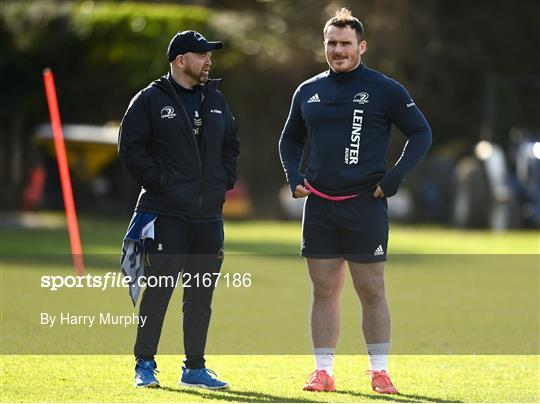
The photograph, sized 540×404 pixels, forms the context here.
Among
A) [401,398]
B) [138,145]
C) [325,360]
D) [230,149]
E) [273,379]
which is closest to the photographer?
[401,398]

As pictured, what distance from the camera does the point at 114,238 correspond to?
24.3 metres

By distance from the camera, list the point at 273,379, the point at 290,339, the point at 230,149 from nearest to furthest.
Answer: the point at 230,149, the point at 273,379, the point at 290,339

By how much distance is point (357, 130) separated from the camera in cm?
845

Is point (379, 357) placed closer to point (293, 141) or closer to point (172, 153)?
point (293, 141)

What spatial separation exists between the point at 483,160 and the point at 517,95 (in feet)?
31.0

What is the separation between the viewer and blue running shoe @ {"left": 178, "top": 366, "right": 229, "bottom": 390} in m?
8.62

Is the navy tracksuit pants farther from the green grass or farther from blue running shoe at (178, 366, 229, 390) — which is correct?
the green grass

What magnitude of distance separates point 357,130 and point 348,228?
1.84 ft

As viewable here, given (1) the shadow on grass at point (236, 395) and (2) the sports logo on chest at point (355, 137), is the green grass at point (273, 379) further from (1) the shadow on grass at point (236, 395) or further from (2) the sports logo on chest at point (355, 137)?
(2) the sports logo on chest at point (355, 137)

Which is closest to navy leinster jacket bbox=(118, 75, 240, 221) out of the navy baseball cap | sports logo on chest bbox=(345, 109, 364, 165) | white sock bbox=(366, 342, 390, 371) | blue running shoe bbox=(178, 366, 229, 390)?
the navy baseball cap

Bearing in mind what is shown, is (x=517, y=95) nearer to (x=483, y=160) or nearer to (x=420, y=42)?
(x=420, y=42)

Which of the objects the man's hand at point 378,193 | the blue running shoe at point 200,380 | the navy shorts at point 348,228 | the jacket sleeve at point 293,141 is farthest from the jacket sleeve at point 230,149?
the blue running shoe at point 200,380


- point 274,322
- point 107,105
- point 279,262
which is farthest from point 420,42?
point 274,322

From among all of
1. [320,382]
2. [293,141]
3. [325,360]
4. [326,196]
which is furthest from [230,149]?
[320,382]
